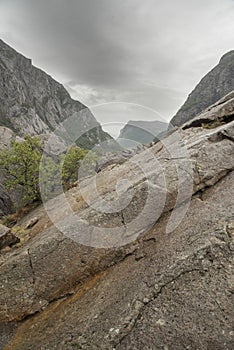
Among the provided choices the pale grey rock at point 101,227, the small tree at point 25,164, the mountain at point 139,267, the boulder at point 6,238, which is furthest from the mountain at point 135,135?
the small tree at point 25,164

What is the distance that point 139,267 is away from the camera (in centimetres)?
1240

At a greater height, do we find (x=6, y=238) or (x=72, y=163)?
(x=72, y=163)

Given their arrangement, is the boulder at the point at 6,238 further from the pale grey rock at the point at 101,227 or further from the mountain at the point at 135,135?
the mountain at the point at 135,135

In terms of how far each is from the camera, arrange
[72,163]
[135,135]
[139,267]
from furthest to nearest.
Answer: [72,163] < [135,135] < [139,267]


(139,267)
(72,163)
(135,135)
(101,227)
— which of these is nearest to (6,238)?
(101,227)

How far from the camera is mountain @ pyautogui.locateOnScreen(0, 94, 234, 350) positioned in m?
10.1

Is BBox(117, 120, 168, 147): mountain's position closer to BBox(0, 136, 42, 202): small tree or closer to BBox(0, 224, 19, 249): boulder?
BBox(0, 224, 19, 249): boulder

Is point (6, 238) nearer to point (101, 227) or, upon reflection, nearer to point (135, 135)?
point (101, 227)

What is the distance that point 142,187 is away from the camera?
1452 cm

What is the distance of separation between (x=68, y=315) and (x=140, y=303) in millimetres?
3477

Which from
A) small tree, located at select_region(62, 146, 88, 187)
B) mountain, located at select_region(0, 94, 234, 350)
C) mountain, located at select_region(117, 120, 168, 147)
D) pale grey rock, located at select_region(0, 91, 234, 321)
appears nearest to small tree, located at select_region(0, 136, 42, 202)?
small tree, located at select_region(62, 146, 88, 187)

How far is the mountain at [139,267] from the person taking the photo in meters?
10.1

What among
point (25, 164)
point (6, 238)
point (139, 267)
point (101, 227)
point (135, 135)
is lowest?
point (139, 267)

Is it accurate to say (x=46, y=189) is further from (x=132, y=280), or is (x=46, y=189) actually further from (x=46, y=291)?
(x=132, y=280)
